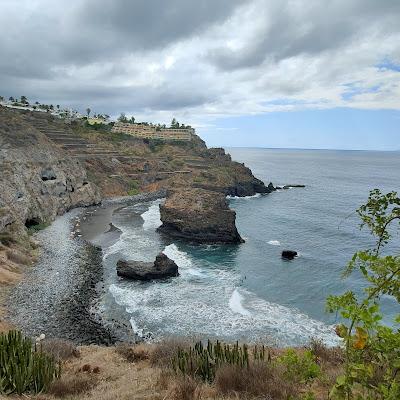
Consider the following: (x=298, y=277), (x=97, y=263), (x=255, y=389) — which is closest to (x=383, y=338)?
(x=255, y=389)

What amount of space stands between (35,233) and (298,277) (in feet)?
105

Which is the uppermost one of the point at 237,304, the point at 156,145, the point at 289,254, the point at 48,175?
the point at 156,145

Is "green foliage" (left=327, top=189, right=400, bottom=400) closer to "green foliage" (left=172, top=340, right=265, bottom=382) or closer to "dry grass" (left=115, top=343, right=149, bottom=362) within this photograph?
"green foliage" (left=172, top=340, right=265, bottom=382)

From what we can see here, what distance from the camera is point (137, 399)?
890cm

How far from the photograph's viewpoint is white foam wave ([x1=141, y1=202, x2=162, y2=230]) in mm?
60281

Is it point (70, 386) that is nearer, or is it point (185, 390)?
point (185, 390)

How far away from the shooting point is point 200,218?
171 ft

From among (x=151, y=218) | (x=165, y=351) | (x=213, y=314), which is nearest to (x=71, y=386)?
(x=165, y=351)

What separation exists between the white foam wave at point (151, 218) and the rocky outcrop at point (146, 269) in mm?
22655

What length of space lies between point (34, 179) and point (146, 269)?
35952mm

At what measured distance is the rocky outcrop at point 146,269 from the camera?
35625mm

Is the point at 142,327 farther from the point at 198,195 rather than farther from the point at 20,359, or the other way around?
the point at 198,195

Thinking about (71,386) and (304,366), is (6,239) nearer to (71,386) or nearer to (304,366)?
(71,386)

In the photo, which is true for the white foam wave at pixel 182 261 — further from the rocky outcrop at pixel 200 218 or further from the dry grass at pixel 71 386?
the dry grass at pixel 71 386
